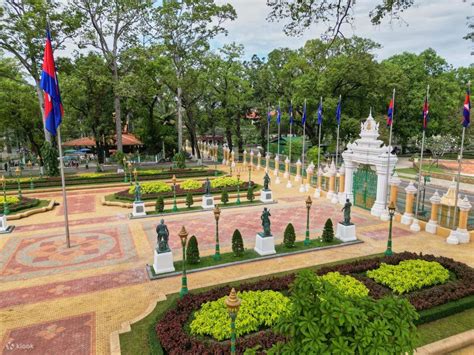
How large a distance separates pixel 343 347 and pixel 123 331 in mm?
6220

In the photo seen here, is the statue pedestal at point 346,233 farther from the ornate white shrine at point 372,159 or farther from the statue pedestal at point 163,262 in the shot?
the statue pedestal at point 163,262

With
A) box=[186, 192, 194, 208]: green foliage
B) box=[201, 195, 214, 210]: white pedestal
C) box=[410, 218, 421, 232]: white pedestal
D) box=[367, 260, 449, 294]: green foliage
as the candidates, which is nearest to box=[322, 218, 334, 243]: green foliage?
box=[367, 260, 449, 294]: green foliage

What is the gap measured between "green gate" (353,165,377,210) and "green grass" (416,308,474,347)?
12511 mm

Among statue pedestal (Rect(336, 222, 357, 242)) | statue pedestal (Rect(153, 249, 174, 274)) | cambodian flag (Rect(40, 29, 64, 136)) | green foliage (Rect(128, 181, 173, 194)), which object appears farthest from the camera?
green foliage (Rect(128, 181, 173, 194))

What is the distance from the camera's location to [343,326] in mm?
5262

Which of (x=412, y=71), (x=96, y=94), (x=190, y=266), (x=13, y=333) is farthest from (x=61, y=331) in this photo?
(x=412, y=71)

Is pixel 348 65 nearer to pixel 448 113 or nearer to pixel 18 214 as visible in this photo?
pixel 448 113

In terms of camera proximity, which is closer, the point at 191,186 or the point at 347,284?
the point at 347,284

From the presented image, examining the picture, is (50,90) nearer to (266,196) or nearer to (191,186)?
(191,186)

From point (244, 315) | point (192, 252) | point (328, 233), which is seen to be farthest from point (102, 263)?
point (328, 233)

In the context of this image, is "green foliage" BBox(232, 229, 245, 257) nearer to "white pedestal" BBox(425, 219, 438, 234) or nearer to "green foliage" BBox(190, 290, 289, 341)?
"green foliage" BBox(190, 290, 289, 341)

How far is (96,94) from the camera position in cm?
3994

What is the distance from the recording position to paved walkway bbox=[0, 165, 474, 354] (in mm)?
9422

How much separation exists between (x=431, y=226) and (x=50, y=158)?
32750mm
